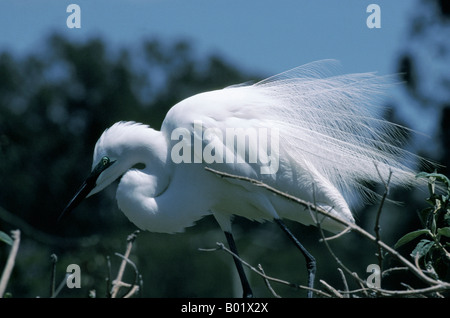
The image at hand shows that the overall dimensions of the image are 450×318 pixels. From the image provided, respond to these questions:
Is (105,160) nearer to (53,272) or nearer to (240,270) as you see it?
(240,270)

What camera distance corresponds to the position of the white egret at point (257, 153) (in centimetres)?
350

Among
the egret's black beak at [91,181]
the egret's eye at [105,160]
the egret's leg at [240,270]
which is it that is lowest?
the egret's leg at [240,270]

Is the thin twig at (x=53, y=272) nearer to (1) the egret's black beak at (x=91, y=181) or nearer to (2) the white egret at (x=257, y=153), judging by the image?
(2) the white egret at (x=257, y=153)

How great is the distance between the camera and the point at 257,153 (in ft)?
11.5

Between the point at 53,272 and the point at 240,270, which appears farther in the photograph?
the point at 240,270

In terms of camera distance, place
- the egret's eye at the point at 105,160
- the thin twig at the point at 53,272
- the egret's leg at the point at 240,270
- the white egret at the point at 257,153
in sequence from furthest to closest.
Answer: the egret's leg at the point at 240,270 → the egret's eye at the point at 105,160 → the white egret at the point at 257,153 → the thin twig at the point at 53,272

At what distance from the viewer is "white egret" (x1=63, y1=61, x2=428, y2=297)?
3502 mm

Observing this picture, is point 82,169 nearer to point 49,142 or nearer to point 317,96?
point 49,142

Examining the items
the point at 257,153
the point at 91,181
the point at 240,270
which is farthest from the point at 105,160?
the point at 240,270

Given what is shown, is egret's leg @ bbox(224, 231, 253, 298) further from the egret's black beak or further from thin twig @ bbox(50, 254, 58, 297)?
thin twig @ bbox(50, 254, 58, 297)

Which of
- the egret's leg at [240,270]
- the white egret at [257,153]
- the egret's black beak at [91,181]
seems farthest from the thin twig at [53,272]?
the egret's leg at [240,270]

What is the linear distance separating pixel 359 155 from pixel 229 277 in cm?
1600
